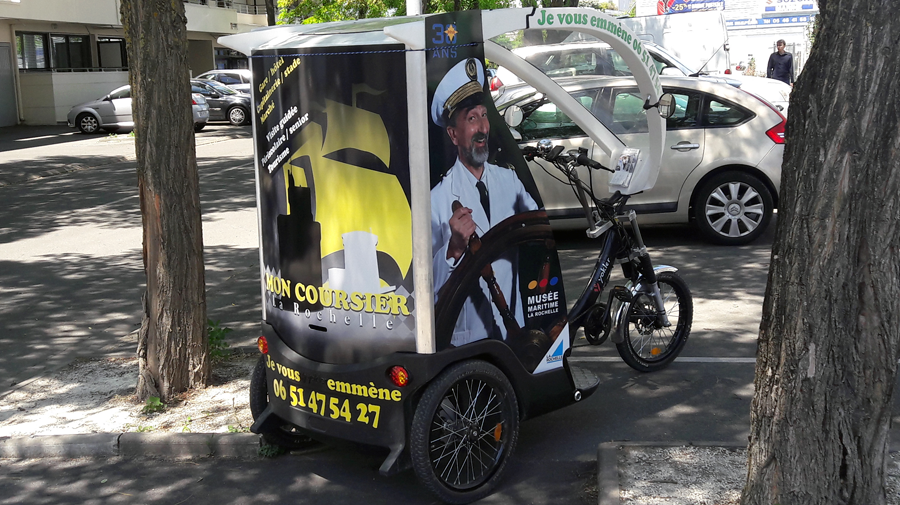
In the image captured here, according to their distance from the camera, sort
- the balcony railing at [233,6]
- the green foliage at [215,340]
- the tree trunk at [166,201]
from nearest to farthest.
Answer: the tree trunk at [166,201], the green foliage at [215,340], the balcony railing at [233,6]

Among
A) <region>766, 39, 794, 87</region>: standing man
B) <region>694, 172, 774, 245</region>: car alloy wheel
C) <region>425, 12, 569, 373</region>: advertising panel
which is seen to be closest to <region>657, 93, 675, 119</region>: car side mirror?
<region>425, 12, 569, 373</region>: advertising panel

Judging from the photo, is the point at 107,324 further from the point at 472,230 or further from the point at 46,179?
the point at 46,179

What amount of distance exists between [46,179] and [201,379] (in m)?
13.3

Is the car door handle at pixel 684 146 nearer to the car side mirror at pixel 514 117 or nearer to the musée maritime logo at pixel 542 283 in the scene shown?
the car side mirror at pixel 514 117

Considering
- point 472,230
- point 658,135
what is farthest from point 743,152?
point 472,230

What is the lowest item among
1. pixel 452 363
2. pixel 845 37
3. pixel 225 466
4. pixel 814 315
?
pixel 225 466

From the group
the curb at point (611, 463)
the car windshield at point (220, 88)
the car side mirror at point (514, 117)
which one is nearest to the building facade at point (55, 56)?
the car windshield at point (220, 88)

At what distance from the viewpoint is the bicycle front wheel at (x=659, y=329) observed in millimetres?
5727

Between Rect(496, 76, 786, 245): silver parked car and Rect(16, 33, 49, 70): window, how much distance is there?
26.0 m

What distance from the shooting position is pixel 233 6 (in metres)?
45.1

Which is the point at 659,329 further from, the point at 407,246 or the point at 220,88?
the point at 220,88

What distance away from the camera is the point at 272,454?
4.99m

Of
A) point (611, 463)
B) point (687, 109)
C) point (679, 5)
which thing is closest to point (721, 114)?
point (687, 109)

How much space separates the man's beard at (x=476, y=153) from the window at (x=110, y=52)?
3345 centimetres
